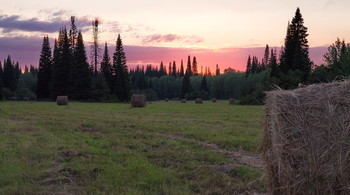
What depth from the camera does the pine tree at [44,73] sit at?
80.2 metres

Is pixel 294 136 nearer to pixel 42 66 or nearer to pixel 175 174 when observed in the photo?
pixel 175 174

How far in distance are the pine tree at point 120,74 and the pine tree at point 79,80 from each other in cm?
721

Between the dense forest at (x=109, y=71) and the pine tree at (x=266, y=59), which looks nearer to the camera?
the dense forest at (x=109, y=71)

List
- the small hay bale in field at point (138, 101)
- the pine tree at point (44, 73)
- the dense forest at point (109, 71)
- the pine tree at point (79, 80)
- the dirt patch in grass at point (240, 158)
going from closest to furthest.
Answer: the dirt patch in grass at point (240, 158) → the small hay bale in field at point (138, 101) → the dense forest at point (109, 71) → the pine tree at point (79, 80) → the pine tree at point (44, 73)

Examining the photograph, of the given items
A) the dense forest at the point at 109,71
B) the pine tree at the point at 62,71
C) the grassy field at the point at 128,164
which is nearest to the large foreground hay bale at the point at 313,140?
the grassy field at the point at 128,164

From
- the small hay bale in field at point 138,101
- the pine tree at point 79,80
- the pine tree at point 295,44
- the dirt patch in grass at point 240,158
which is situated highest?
the pine tree at point 295,44

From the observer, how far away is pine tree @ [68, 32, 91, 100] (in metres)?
72.6

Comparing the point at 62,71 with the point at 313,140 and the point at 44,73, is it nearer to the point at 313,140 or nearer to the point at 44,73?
the point at 44,73

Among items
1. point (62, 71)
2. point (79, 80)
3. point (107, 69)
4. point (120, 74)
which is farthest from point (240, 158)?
point (107, 69)

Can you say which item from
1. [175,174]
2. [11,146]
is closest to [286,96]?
[175,174]

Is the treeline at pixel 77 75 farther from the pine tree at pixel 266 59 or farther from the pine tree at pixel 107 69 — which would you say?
the pine tree at pixel 266 59

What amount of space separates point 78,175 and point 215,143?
6.58 m

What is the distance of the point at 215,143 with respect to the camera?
1389 centimetres

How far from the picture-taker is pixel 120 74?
81188 millimetres
